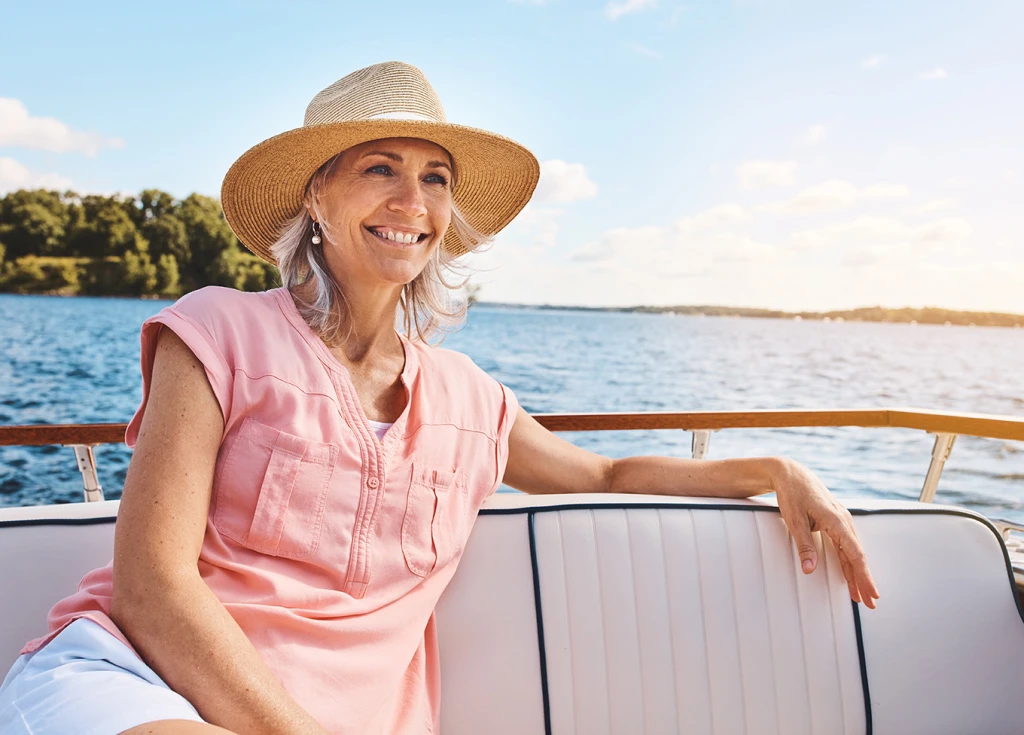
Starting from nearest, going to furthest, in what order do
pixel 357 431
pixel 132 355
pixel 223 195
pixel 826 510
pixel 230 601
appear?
pixel 230 601
pixel 357 431
pixel 826 510
pixel 223 195
pixel 132 355

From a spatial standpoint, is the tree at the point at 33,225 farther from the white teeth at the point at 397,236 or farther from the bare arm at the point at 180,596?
the bare arm at the point at 180,596

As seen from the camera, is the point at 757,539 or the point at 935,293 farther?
the point at 935,293

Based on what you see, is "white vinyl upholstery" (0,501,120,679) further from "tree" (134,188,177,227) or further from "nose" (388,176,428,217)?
"tree" (134,188,177,227)

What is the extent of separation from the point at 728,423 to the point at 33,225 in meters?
38.5

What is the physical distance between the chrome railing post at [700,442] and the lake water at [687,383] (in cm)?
347

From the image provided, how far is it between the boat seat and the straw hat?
2.11ft

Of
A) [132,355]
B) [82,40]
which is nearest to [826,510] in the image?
[132,355]

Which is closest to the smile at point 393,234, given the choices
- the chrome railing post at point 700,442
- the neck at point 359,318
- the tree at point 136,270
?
the neck at point 359,318

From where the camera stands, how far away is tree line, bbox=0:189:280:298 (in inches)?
1287

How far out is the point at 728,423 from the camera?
2352 millimetres

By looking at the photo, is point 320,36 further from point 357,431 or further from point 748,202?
point 357,431

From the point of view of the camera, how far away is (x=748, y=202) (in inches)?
1483

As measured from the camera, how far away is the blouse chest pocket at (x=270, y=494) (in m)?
1.11

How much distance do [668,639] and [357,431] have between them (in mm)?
705
